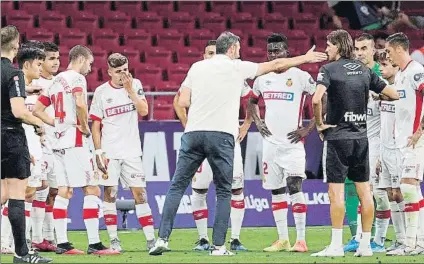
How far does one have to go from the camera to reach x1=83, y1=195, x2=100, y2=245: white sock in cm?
1292

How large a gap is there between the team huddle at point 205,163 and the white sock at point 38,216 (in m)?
0.01

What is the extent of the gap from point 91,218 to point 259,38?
11.9m

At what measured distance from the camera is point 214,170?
12.0 meters

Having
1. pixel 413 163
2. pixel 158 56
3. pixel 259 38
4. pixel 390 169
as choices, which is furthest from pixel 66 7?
pixel 413 163

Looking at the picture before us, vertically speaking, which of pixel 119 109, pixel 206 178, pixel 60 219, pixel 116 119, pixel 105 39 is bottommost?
pixel 60 219

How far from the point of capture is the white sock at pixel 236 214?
13.7m

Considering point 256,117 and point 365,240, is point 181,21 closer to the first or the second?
point 256,117

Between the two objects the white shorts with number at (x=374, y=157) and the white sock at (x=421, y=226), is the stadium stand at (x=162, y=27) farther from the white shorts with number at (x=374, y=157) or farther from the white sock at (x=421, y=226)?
the white sock at (x=421, y=226)

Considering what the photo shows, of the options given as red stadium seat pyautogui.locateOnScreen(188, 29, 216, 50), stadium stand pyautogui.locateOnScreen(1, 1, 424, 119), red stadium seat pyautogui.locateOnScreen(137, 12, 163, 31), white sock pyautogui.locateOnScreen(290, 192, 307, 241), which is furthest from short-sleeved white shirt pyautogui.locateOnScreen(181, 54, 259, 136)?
red stadium seat pyautogui.locateOnScreen(137, 12, 163, 31)

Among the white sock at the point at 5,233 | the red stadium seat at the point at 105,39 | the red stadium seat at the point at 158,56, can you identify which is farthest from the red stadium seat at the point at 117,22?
the white sock at the point at 5,233

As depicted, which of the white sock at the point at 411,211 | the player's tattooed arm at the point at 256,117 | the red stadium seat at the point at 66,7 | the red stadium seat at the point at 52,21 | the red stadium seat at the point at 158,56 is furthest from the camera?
the red stadium seat at the point at 66,7

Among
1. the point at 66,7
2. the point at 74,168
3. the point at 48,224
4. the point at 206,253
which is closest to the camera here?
the point at 206,253

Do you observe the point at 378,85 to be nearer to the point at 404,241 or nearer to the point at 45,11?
the point at 404,241

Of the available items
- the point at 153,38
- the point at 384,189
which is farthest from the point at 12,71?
the point at 153,38
